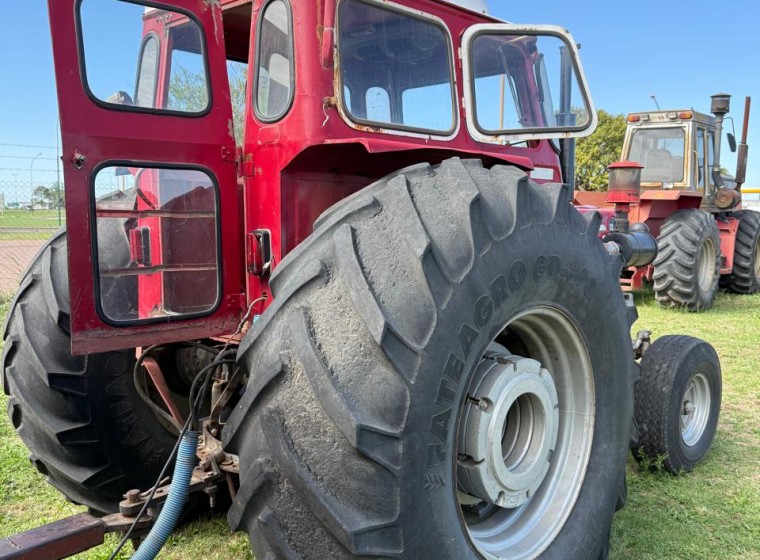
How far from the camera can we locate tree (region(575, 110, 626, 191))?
24.5 metres

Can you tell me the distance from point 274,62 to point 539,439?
1605mm

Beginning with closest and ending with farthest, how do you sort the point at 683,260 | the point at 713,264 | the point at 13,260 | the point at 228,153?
the point at 228,153, the point at 683,260, the point at 713,264, the point at 13,260

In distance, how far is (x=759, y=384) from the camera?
5188mm

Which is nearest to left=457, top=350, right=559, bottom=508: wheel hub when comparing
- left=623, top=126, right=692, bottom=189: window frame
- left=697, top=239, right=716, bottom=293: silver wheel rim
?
left=697, top=239, right=716, bottom=293: silver wheel rim

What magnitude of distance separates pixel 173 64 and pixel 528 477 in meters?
1.97

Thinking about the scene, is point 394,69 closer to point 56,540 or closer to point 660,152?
point 56,540

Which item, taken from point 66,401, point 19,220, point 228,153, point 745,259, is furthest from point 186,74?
point 19,220

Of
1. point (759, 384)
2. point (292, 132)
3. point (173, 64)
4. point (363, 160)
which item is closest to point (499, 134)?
point (363, 160)

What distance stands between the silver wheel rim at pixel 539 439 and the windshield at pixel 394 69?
897 millimetres

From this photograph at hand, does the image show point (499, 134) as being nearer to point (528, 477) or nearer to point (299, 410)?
point (528, 477)

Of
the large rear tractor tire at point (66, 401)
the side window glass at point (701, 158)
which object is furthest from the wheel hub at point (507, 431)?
the side window glass at point (701, 158)

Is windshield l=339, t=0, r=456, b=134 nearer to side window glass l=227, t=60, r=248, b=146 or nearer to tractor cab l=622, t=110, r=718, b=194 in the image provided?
side window glass l=227, t=60, r=248, b=146

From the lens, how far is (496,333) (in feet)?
6.55

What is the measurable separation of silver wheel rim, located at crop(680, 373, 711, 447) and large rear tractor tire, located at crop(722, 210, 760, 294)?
775 centimetres
